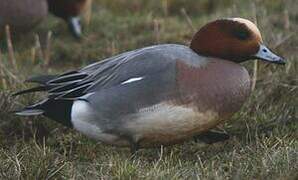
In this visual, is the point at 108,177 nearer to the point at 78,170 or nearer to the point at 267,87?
the point at 78,170

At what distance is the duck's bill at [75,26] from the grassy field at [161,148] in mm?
51

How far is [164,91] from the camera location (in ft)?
10.2

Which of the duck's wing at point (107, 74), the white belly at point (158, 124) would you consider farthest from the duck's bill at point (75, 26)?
the white belly at point (158, 124)

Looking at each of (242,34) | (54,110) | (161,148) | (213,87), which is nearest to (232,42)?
(242,34)

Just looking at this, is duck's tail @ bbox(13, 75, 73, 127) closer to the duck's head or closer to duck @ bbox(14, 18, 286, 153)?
duck @ bbox(14, 18, 286, 153)

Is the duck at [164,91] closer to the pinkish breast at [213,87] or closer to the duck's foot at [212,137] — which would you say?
Answer: the pinkish breast at [213,87]

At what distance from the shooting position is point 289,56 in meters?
4.38

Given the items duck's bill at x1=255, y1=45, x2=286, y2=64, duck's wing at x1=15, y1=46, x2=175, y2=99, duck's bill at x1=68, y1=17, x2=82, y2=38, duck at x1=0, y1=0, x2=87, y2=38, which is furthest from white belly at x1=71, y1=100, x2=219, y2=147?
duck's bill at x1=68, y1=17, x2=82, y2=38

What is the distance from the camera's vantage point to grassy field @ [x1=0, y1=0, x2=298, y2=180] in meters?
2.90

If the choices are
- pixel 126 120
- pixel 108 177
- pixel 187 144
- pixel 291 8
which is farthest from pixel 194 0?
pixel 108 177

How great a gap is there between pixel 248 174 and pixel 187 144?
78 centimetres

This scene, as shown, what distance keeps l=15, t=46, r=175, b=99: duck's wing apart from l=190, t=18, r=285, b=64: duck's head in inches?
7.9

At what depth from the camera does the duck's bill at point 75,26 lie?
5629 mm

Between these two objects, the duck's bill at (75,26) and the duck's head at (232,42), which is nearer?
the duck's head at (232,42)
